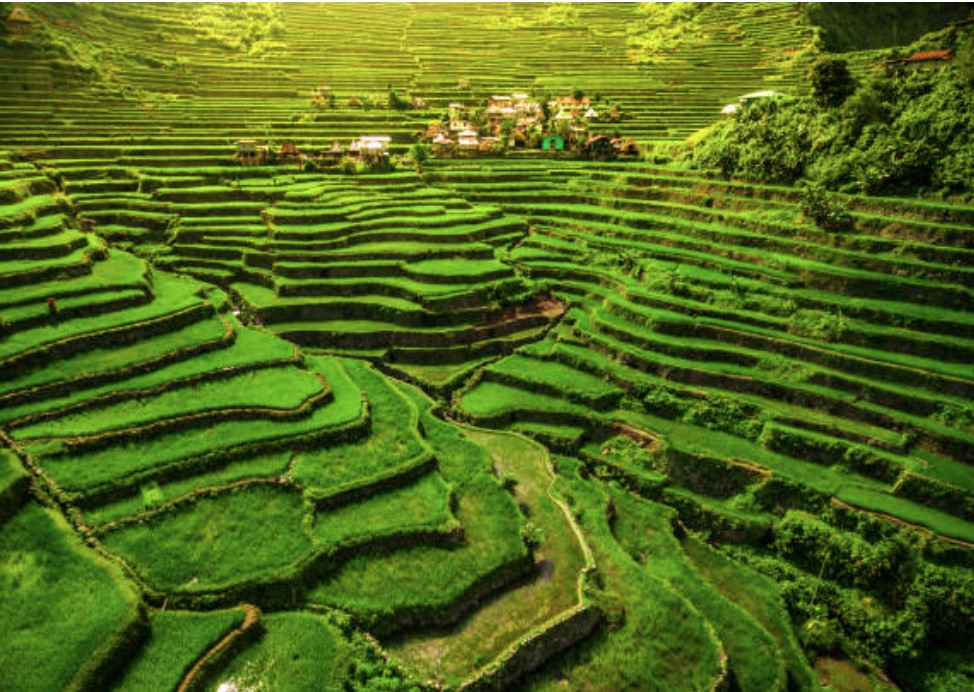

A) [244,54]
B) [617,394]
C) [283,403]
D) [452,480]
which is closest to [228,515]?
[283,403]

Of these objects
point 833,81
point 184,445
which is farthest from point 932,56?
point 184,445

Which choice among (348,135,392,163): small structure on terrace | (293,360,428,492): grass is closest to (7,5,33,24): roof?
(348,135,392,163): small structure on terrace

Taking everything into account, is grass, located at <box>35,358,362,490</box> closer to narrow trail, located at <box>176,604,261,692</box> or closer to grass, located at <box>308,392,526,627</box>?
grass, located at <box>308,392,526,627</box>

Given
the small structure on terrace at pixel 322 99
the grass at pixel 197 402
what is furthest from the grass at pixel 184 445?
the small structure on terrace at pixel 322 99

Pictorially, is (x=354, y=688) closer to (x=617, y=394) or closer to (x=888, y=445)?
(x=617, y=394)

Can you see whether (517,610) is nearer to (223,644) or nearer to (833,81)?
(223,644)
